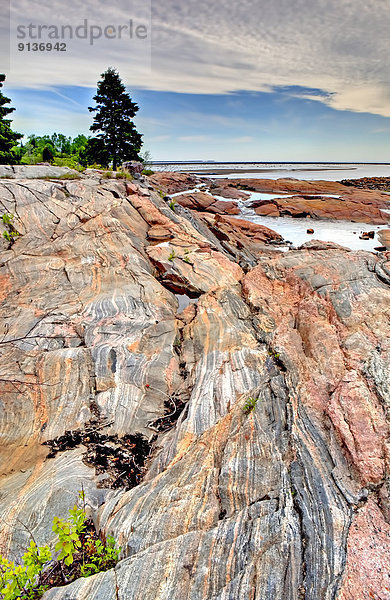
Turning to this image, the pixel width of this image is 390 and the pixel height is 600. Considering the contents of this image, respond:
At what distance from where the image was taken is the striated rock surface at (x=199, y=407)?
14.8 ft

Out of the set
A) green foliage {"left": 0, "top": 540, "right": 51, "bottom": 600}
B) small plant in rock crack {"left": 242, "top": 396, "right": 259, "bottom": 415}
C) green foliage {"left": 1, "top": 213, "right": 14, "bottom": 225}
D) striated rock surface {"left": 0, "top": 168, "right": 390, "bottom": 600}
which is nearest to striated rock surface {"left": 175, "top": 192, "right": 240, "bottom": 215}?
→ striated rock surface {"left": 0, "top": 168, "right": 390, "bottom": 600}

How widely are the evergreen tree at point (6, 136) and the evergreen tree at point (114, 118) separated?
8998 mm

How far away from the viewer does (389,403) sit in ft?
21.3

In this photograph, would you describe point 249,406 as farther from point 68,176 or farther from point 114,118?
point 114,118

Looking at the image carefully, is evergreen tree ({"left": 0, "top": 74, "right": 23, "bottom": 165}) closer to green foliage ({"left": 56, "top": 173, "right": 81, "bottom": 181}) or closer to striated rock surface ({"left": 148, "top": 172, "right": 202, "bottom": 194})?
green foliage ({"left": 56, "top": 173, "right": 81, "bottom": 181})

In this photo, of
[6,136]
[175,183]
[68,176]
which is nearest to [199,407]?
[68,176]

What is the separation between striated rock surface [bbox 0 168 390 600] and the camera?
14.8 feet

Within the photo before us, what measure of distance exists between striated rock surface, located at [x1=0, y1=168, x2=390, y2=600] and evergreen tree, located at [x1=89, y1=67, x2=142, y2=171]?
24.7m

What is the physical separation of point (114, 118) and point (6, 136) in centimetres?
1232

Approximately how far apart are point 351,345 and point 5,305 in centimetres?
1037

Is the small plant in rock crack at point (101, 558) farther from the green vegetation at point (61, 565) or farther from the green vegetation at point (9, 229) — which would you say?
the green vegetation at point (9, 229)

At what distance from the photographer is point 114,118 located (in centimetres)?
3716

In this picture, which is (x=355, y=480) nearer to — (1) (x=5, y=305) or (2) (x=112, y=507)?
(2) (x=112, y=507)

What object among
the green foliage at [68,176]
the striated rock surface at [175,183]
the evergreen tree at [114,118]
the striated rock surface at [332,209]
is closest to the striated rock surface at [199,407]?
the green foliage at [68,176]
